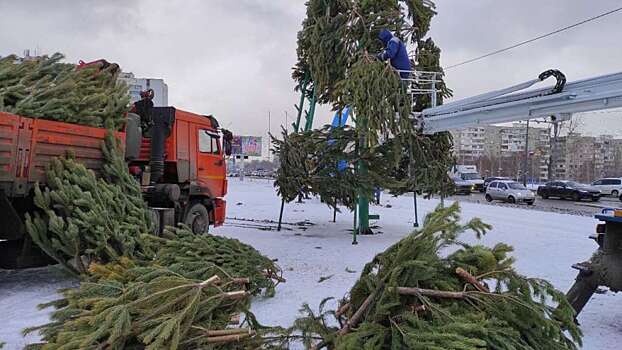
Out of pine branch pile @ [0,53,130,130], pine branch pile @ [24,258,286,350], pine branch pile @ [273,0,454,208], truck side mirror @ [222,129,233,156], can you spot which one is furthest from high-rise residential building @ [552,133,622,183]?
pine branch pile @ [24,258,286,350]

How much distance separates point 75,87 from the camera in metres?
6.92

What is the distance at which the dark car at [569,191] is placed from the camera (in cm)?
3173

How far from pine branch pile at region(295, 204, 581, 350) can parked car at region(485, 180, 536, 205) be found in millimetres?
27011

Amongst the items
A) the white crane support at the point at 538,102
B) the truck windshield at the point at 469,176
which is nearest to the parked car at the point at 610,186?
the truck windshield at the point at 469,176

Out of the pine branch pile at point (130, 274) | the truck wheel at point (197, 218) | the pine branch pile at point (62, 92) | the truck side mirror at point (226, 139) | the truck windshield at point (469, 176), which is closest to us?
the pine branch pile at point (130, 274)

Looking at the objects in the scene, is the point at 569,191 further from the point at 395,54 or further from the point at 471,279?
the point at 471,279

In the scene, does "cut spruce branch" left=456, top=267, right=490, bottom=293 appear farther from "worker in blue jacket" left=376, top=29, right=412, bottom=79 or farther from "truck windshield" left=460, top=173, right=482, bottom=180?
"truck windshield" left=460, top=173, right=482, bottom=180

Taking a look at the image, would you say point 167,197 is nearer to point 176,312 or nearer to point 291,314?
point 291,314

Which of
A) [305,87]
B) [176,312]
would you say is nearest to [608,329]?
[176,312]

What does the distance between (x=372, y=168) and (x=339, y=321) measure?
25.1ft

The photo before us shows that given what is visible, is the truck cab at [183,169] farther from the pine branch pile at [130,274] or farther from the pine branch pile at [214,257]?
the pine branch pile at [214,257]

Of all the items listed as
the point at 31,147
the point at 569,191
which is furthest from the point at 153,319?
the point at 569,191

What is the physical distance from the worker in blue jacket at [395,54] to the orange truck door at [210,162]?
4.08 meters

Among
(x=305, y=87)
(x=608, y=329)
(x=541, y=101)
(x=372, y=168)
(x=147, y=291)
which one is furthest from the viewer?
(x=305, y=87)
